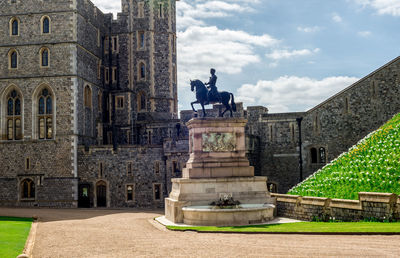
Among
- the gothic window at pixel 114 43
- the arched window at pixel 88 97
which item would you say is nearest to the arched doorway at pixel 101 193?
the arched window at pixel 88 97

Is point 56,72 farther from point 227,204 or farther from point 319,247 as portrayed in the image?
point 319,247

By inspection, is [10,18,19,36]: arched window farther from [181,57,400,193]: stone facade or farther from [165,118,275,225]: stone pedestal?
[165,118,275,225]: stone pedestal

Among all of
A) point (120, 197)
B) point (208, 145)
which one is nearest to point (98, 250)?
point (208, 145)

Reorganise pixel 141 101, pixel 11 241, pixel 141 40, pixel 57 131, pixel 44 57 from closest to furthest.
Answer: pixel 11 241 → pixel 57 131 → pixel 44 57 → pixel 141 40 → pixel 141 101

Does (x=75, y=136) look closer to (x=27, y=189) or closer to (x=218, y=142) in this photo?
(x=27, y=189)

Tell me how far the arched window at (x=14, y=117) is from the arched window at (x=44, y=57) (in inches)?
142

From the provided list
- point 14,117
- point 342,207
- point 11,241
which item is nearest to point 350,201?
point 342,207

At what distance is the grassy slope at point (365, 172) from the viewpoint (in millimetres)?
20828

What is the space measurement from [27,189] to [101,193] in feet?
21.0

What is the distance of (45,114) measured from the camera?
40.2m

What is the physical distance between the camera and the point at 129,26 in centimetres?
4909

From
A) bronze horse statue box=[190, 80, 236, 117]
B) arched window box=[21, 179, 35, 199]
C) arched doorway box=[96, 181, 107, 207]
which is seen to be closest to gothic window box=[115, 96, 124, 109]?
arched doorway box=[96, 181, 107, 207]

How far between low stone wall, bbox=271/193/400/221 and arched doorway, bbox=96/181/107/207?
20900mm

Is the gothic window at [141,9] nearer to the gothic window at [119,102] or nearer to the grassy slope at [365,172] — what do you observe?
the gothic window at [119,102]
